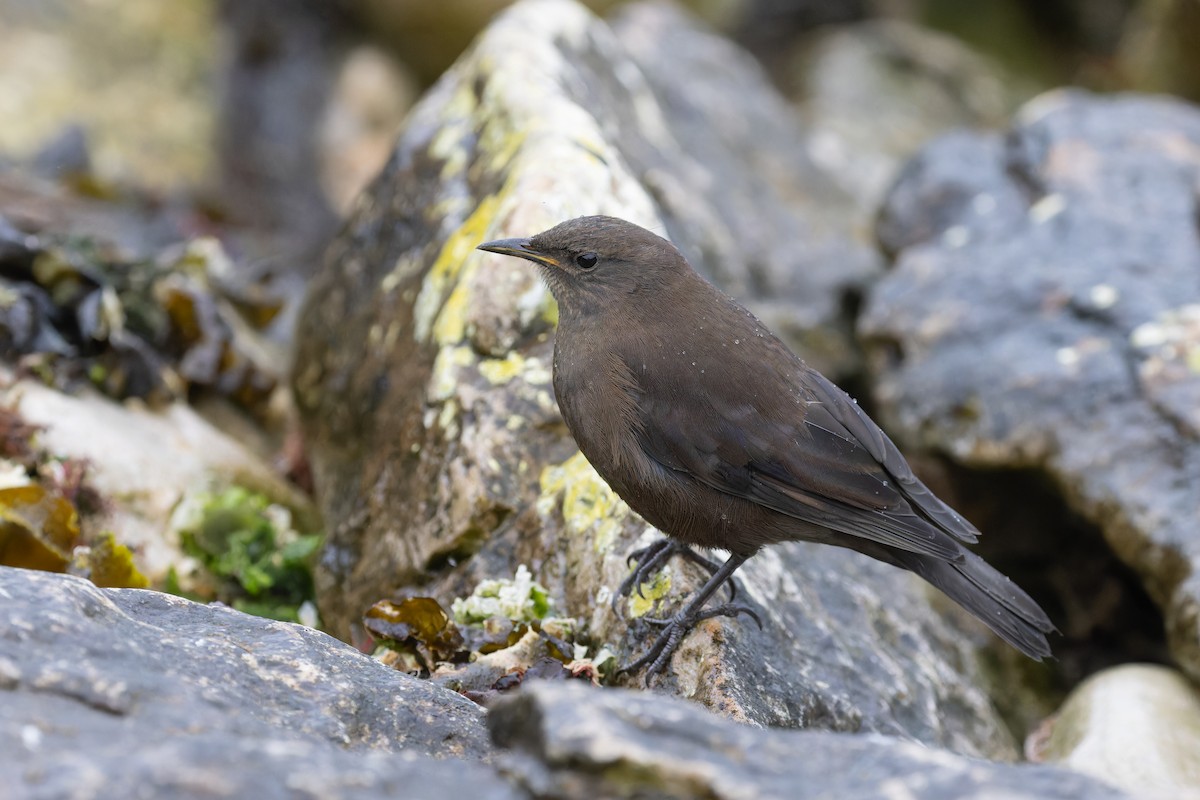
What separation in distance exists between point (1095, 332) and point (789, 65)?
9130 mm

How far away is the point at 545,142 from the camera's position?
5.02 m

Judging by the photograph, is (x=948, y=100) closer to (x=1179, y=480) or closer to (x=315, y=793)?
(x=1179, y=480)

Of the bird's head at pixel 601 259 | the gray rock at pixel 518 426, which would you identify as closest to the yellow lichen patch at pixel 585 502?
the gray rock at pixel 518 426

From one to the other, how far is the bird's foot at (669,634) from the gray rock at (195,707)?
2.84ft

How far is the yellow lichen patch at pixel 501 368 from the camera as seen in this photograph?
462 centimetres

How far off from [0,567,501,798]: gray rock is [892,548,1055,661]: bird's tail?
1.82 meters

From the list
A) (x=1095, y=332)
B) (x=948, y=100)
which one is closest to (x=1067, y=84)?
(x=948, y=100)

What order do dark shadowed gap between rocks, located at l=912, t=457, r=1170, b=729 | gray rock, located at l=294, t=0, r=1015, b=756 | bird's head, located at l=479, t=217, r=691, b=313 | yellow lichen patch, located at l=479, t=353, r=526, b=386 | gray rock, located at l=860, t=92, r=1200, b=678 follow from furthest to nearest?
1. dark shadowed gap between rocks, located at l=912, t=457, r=1170, b=729
2. gray rock, located at l=860, t=92, r=1200, b=678
3. yellow lichen patch, located at l=479, t=353, r=526, b=386
4. bird's head, located at l=479, t=217, r=691, b=313
5. gray rock, located at l=294, t=0, r=1015, b=756

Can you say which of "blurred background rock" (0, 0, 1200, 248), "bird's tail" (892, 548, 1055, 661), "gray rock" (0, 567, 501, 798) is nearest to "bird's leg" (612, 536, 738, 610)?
"bird's tail" (892, 548, 1055, 661)

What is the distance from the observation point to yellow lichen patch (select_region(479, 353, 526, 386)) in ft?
15.2

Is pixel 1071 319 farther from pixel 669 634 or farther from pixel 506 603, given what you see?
pixel 506 603

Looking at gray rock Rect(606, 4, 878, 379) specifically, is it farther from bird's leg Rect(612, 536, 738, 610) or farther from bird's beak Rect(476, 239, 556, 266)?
bird's leg Rect(612, 536, 738, 610)

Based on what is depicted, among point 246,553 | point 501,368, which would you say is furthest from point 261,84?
point 501,368

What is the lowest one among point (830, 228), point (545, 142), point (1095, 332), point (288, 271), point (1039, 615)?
point (1039, 615)
